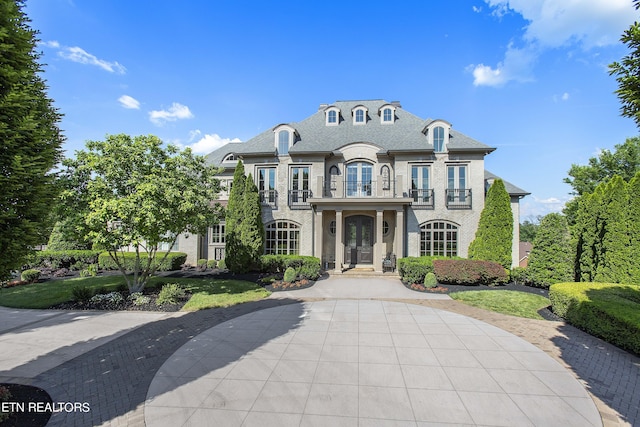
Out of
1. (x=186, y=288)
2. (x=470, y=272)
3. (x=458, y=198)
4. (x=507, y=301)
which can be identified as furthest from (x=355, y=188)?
(x=186, y=288)

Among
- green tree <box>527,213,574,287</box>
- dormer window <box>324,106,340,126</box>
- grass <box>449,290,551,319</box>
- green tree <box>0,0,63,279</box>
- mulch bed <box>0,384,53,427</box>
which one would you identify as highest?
dormer window <box>324,106,340,126</box>

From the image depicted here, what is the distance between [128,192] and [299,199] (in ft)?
32.6

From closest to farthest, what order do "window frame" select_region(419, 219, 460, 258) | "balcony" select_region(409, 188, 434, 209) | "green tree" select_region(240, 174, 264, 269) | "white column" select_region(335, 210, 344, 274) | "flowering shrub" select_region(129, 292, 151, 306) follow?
1. "flowering shrub" select_region(129, 292, 151, 306)
2. "green tree" select_region(240, 174, 264, 269)
3. "white column" select_region(335, 210, 344, 274)
4. "window frame" select_region(419, 219, 460, 258)
5. "balcony" select_region(409, 188, 434, 209)

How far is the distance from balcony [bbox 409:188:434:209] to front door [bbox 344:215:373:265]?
3032 millimetres

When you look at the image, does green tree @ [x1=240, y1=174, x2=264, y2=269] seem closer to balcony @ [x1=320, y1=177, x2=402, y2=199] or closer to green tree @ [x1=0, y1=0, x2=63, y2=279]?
balcony @ [x1=320, y1=177, x2=402, y2=199]

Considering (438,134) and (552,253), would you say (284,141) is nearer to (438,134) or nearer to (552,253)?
(438,134)

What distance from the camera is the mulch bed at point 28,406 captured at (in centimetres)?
409

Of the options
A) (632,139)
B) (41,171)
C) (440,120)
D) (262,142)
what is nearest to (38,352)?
(41,171)

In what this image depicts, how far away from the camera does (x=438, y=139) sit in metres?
17.8

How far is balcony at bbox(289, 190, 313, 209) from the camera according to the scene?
60.1ft

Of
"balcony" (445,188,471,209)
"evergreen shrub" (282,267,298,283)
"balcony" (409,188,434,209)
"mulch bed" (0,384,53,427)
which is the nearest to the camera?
"mulch bed" (0,384,53,427)

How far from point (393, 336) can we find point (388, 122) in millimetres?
16461

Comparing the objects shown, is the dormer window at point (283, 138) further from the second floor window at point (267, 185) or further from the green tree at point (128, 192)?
the green tree at point (128, 192)

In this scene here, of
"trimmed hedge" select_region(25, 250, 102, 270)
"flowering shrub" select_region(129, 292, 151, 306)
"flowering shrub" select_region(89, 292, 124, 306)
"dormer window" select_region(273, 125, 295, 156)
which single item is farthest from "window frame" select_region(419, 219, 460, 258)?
"trimmed hedge" select_region(25, 250, 102, 270)
